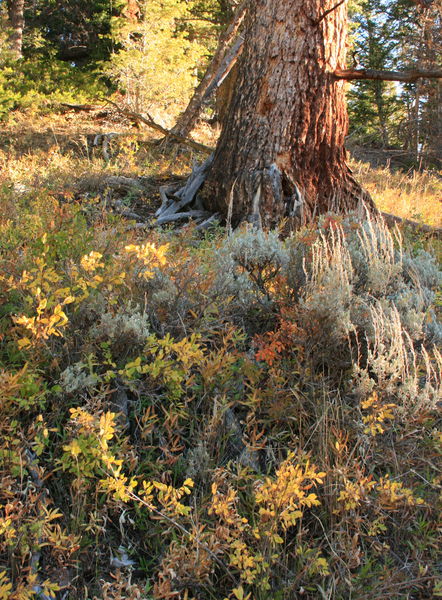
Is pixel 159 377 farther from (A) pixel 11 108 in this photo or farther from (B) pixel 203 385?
(A) pixel 11 108

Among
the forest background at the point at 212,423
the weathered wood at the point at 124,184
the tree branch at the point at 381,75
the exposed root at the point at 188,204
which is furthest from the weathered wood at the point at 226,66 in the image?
the forest background at the point at 212,423

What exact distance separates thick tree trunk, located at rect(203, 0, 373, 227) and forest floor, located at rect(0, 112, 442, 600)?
2.21 m

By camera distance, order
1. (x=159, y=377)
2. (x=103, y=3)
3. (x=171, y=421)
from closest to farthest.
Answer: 1. (x=171, y=421)
2. (x=159, y=377)
3. (x=103, y=3)

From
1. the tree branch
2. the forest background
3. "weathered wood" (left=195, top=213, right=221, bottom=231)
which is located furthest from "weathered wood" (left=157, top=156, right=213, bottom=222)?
the forest background

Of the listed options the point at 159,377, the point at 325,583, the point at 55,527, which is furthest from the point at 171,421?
the point at 325,583

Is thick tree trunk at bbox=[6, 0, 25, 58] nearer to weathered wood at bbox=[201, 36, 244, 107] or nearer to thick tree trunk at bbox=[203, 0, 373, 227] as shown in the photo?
weathered wood at bbox=[201, 36, 244, 107]

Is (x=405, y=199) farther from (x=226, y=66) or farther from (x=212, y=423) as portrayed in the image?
(x=212, y=423)

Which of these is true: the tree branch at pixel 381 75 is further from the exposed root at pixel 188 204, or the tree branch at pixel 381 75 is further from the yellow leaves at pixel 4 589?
the yellow leaves at pixel 4 589

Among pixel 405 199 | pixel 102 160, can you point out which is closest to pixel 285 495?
pixel 405 199

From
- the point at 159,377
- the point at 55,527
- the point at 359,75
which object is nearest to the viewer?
the point at 55,527

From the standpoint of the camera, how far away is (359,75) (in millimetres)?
5309

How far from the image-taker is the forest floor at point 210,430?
1853 mm

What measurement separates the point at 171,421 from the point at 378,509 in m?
0.95

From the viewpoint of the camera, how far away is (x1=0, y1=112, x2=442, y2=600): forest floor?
185 cm
